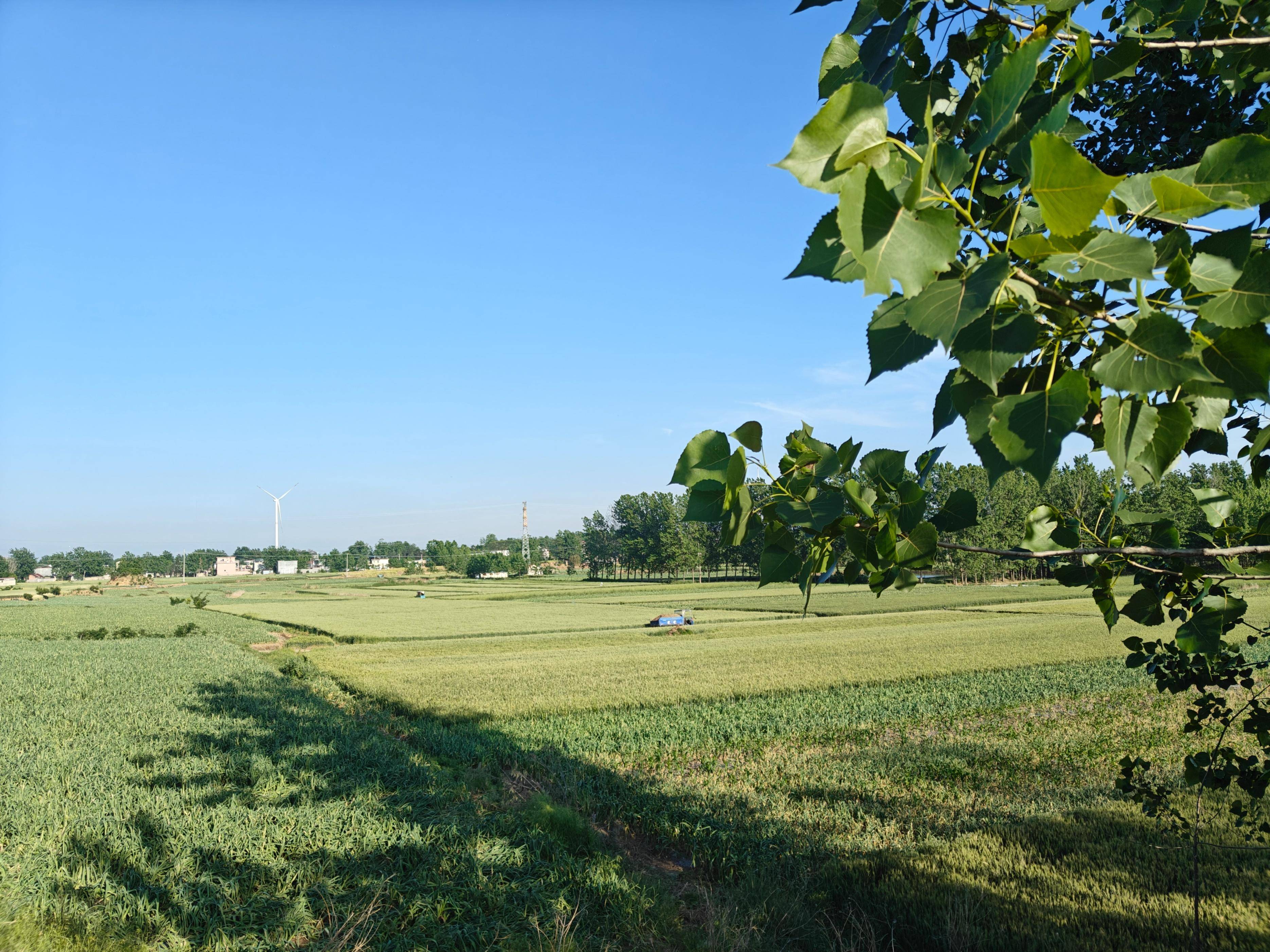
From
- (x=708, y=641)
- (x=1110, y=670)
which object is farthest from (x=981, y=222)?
(x=708, y=641)

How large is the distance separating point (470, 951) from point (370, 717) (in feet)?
38.8

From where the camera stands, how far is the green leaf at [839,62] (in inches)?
46.2

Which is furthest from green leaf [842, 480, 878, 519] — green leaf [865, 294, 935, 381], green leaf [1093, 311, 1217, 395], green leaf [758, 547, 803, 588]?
green leaf [1093, 311, 1217, 395]

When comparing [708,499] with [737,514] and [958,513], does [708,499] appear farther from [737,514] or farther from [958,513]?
[958,513]

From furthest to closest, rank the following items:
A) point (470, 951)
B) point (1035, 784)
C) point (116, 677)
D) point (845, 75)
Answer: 1. point (116, 677)
2. point (1035, 784)
3. point (470, 951)
4. point (845, 75)

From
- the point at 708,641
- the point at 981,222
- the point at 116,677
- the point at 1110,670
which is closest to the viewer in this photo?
the point at 981,222

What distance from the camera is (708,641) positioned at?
111ft

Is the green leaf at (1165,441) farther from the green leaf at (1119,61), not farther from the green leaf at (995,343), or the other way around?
the green leaf at (1119,61)

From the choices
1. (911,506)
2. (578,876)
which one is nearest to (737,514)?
(911,506)

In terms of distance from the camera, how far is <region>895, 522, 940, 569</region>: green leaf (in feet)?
4.16

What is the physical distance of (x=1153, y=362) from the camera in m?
0.81

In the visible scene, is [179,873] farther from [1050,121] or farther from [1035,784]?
[1035,784]

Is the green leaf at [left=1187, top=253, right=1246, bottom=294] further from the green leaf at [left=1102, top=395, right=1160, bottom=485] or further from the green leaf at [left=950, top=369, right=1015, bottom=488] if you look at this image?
the green leaf at [left=950, top=369, right=1015, bottom=488]

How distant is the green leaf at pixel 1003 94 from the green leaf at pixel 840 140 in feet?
0.58
